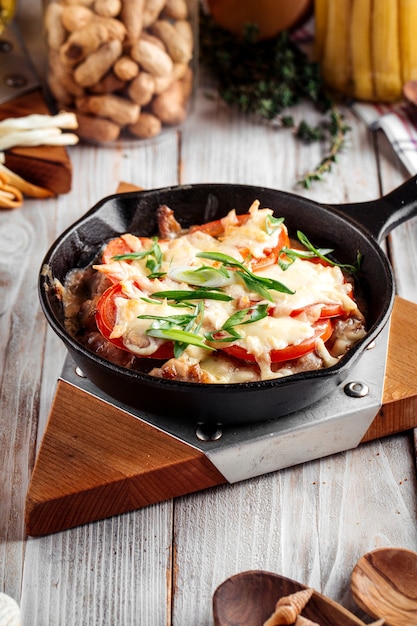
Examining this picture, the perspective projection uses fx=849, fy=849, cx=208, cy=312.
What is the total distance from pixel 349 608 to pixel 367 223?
110cm

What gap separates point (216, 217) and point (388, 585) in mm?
1225

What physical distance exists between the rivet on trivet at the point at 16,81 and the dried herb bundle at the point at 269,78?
83cm

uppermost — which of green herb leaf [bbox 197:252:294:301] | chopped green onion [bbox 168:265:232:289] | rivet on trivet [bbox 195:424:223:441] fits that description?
green herb leaf [bbox 197:252:294:301]

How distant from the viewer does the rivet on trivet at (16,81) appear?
11.6 ft

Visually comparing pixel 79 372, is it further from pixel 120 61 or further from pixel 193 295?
pixel 120 61

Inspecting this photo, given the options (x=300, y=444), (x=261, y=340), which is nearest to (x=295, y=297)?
(x=261, y=340)

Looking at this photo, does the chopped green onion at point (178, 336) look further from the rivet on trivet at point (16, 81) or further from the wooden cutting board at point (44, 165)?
the rivet on trivet at point (16, 81)

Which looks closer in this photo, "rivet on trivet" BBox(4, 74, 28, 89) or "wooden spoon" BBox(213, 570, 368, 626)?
"wooden spoon" BBox(213, 570, 368, 626)

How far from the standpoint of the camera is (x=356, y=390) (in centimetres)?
217

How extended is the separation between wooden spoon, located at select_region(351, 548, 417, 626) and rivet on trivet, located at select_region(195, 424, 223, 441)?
439 mm

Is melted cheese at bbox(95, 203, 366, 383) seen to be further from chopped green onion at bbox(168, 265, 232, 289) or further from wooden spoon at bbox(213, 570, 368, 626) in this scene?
wooden spoon at bbox(213, 570, 368, 626)

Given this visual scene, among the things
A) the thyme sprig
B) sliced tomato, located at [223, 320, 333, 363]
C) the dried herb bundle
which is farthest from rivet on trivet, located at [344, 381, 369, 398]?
the dried herb bundle

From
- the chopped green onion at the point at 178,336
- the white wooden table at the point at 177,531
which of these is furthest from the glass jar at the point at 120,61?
the chopped green onion at the point at 178,336

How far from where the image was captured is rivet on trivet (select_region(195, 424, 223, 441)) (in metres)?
2.05
